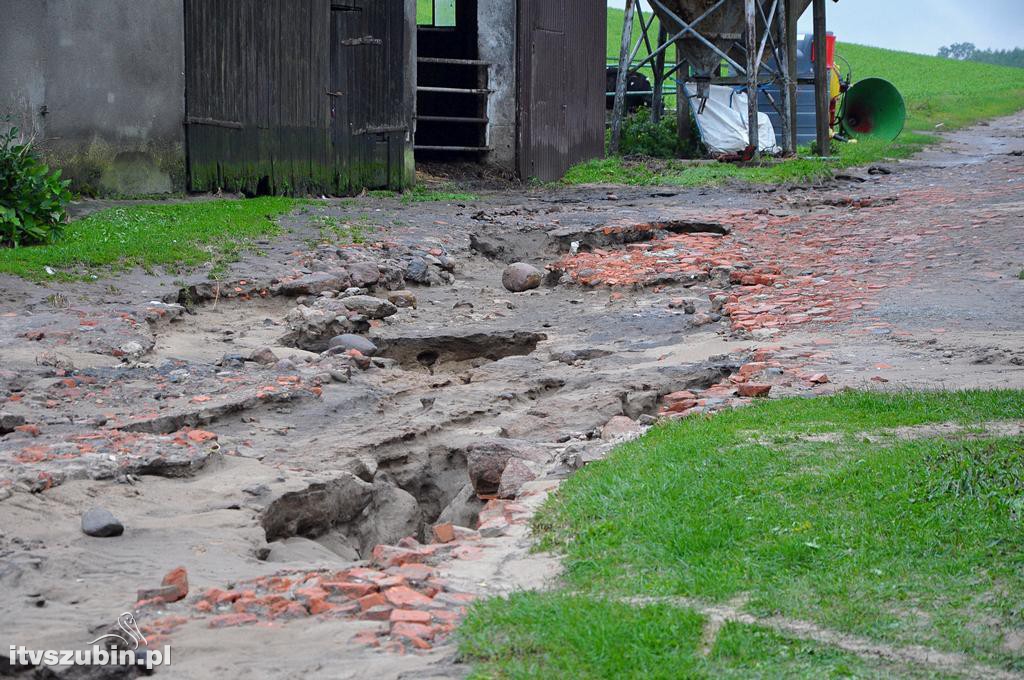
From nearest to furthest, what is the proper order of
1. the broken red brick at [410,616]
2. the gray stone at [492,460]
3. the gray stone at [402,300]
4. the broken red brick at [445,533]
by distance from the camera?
the broken red brick at [410,616]
the broken red brick at [445,533]
the gray stone at [492,460]
the gray stone at [402,300]

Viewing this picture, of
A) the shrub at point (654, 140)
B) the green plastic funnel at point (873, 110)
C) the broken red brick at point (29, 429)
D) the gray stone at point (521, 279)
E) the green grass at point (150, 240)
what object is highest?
the green plastic funnel at point (873, 110)

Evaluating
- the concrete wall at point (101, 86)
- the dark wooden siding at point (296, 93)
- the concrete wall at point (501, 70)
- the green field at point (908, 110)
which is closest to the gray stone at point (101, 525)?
the concrete wall at point (101, 86)

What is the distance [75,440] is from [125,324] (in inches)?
91.6

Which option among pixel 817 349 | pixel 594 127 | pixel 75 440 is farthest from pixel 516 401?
pixel 594 127

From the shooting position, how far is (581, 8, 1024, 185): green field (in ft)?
54.1

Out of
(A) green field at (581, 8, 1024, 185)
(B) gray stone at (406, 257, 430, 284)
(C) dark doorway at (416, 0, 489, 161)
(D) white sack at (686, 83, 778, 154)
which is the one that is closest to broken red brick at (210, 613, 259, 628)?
(B) gray stone at (406, 257, 430, 284)

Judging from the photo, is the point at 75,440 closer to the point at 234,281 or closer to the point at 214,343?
the point at 214,343

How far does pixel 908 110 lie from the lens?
30.5 metres

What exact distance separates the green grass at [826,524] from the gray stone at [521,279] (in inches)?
206

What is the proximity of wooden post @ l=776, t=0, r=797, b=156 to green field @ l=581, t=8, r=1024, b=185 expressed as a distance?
1.32 ft

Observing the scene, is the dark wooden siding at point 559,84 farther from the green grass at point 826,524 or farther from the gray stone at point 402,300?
the green grass at point 826,524

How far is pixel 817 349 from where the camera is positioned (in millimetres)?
7383

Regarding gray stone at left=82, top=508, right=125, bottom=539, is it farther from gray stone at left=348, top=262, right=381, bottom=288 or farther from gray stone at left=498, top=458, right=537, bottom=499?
gray stone at left=348, top=262, right=381, bottom=288

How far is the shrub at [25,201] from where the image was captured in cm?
996
